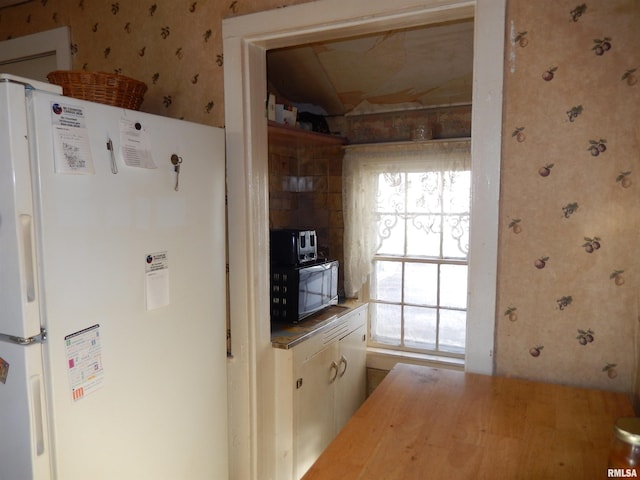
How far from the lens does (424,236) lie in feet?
9.30

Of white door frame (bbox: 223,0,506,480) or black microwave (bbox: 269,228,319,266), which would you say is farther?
black microwave (bbox: 269,228,319,266)

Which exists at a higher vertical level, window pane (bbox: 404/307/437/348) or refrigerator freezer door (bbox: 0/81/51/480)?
refrigerator freezer door (bbox: 0/81/51/480)

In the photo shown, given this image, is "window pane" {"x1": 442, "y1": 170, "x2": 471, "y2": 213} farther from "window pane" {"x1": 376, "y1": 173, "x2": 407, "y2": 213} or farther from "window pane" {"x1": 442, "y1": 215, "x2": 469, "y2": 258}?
"window pane" {"x1": 376, "y1": 173, "x2": 407, "y2": 213}

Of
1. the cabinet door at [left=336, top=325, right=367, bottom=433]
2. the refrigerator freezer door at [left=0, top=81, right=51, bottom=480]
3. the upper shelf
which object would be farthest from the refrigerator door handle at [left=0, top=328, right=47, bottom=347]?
the cabinet door at [left=336, top=325, right=367, bottom=433]

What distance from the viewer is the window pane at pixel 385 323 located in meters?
2.98

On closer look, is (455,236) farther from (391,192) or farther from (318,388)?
(318,388)

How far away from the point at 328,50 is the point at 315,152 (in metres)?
0.78

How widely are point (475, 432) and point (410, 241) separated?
1.97m

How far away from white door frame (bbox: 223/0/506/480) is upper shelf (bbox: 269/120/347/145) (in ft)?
1.82

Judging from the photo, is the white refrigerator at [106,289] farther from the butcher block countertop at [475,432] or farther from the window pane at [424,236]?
the window pane at [424,236]

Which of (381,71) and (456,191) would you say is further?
(456,191)

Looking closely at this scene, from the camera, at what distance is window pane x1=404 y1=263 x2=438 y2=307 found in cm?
286

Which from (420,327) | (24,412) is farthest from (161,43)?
(420,327)

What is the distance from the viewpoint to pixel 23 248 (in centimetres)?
99
